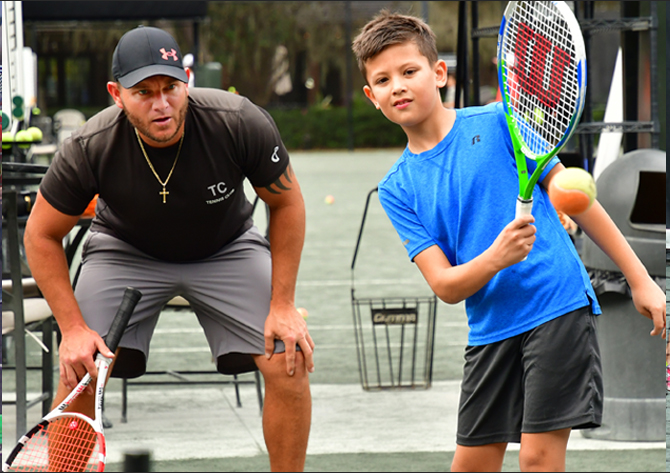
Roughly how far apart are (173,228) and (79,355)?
574 millimetres

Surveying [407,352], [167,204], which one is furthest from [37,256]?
[407,352]

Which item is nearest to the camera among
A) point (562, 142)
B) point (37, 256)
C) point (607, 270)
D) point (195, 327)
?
point (562, 142)

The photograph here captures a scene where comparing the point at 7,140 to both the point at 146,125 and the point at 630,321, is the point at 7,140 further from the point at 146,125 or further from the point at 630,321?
the point at 630,321

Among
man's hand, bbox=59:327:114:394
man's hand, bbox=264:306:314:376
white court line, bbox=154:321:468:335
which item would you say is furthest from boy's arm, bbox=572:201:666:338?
white court line, bbox=154:321:468:335

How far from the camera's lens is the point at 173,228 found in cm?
333

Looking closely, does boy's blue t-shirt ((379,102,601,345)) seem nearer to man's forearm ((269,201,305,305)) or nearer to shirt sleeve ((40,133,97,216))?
man's forearm ((269,201,305,305))

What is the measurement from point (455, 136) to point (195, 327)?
4606 mm

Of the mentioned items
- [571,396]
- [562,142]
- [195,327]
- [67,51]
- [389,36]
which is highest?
[67,51]

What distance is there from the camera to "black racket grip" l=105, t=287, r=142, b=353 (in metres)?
3.04

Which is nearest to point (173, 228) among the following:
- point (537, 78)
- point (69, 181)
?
point (69, 181)

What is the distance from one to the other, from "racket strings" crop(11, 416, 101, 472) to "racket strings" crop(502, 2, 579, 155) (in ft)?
5.09

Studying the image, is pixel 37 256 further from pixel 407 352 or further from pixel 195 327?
pixel 195 327

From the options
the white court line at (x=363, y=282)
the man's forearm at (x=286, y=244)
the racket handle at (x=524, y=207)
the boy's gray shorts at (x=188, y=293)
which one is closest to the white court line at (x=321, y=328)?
the white court line at (x=363, y=282)

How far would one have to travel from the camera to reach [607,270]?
4.06 meters
